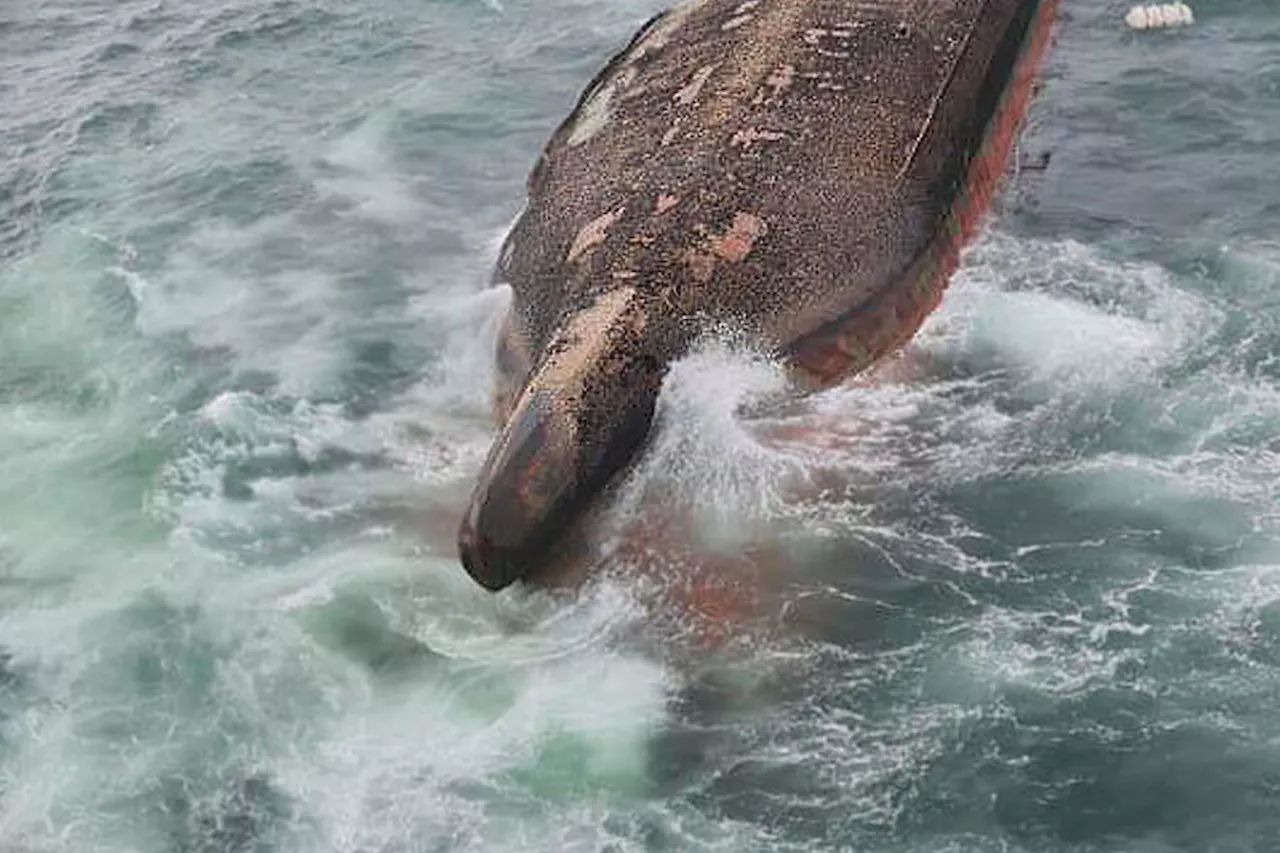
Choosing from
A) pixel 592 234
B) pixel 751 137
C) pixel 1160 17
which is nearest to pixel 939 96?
pixel 751 137

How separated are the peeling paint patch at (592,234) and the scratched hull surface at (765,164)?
0.07 ft

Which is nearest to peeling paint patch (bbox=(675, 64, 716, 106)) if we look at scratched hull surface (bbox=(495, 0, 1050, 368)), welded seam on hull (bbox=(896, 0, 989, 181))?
scratched hull surface (bbox=(495, 0, 1050, 368))

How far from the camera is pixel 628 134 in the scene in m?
20.2

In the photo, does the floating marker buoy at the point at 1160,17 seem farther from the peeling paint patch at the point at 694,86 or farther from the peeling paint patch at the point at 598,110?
the peeling paint patch at the point at 598,110

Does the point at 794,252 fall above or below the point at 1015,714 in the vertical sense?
above

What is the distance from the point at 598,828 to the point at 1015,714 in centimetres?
357

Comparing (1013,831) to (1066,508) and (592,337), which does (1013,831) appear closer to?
(1066,508)

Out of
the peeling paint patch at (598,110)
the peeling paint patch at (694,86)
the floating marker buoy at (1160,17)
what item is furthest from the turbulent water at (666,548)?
the peeling paint patch at (694,86)

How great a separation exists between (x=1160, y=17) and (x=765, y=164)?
1005cm

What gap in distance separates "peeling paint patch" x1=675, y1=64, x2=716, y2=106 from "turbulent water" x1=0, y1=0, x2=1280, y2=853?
3.25 meters

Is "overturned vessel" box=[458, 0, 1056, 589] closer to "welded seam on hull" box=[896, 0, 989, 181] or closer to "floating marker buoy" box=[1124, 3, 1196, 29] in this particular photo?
"welded seam on hull" box=[896, 0, 989, 181]

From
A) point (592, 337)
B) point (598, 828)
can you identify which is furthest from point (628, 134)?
point (598, 828)

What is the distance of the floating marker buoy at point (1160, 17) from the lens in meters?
25.1

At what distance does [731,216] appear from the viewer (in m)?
17.8
